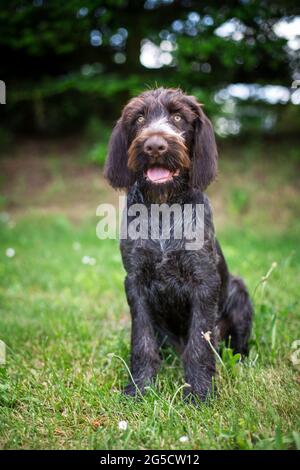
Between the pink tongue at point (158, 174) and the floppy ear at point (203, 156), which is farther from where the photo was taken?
the floppy ear at point (203, 156)

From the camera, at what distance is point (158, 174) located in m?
3.01

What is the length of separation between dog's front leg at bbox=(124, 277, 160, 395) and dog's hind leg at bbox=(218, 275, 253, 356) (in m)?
0.67

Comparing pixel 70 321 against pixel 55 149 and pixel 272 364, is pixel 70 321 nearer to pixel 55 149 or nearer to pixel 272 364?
pixel 272 364

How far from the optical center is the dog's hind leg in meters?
3.55

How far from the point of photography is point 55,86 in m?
11.2

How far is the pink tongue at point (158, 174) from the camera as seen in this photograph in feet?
9.85

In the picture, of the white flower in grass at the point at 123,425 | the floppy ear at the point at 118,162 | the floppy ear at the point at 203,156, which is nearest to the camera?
the white flower in grass at the point at 123,425

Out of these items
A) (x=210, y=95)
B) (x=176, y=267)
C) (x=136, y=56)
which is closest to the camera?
(x=176, y=267)

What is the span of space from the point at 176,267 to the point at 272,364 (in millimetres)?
1015

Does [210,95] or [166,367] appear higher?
[210,95]

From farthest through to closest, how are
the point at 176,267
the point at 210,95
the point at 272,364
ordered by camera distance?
the point at 210,95, the point at 272,364, the point at 176,267

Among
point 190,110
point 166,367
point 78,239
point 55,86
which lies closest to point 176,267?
point 166,367

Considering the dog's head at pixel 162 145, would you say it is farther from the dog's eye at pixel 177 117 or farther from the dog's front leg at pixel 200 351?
the dog's front leg at pixel 200 351

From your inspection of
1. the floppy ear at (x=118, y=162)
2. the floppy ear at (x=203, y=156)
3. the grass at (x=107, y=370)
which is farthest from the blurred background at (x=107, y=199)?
the floppy ear at (x=118, y=162)
